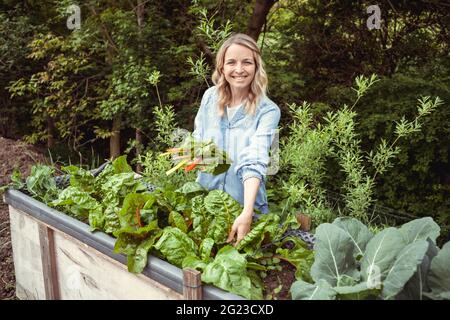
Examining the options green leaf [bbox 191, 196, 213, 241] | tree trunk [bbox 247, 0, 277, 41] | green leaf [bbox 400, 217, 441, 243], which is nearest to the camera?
green leaf [bbox 400, 217, 441, 243]

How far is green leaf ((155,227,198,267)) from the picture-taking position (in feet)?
5.58

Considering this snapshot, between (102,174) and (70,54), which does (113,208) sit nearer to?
(102,174)

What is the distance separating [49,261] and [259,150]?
1208 mm

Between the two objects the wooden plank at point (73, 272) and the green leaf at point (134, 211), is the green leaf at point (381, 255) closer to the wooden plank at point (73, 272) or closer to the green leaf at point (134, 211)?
the wooden plank at point (73, 272)

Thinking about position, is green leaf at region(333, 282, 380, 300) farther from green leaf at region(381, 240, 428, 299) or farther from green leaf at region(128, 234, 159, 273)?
green leaf at region(128, 234, 159, 273)

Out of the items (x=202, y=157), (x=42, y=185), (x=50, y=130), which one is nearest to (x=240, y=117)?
(x=202, y=157)

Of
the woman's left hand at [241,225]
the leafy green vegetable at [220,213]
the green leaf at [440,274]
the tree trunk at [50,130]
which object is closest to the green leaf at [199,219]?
the leafy green vegetable at [220,213]

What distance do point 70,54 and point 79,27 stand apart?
543 mm

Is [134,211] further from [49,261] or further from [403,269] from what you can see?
[403,269]

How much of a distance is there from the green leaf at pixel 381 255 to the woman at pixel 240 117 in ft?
1.82

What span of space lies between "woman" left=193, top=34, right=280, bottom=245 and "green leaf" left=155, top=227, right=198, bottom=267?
13.2 inches

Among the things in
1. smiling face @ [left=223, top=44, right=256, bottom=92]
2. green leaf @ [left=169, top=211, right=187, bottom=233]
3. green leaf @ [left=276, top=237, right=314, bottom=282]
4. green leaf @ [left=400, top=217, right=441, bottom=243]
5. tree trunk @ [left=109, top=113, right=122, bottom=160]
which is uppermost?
smiling face @ [left=223, top=44, right=256, bottom=92]

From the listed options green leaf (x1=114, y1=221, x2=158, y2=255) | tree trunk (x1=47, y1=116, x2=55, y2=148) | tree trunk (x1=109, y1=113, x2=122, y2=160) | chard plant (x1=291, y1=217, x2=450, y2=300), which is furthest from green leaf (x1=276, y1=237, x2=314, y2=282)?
tree trunk (x1=47, y1=116, x2=55, y2=148)

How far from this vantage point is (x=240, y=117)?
2.21 m
